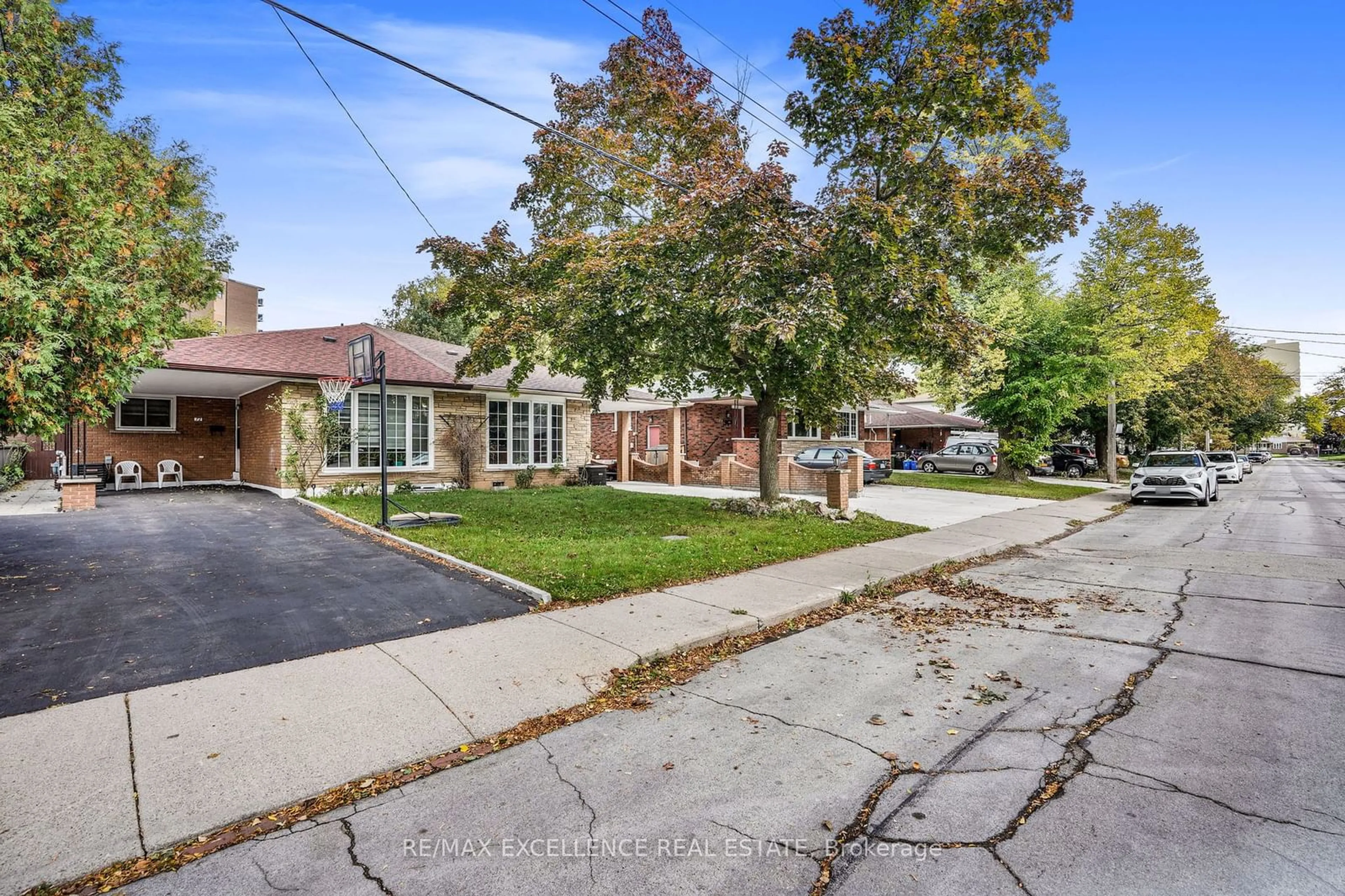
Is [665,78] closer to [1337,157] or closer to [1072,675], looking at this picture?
[1072,675]

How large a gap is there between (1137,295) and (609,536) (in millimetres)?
23230

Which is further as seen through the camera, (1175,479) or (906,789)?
(1175,479)

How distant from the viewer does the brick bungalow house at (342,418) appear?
14820 mm

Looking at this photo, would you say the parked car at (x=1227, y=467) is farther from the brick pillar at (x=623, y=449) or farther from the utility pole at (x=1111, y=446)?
the brick pillar at (x=623, y=449)

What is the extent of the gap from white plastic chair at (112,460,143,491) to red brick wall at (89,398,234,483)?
0.47ft

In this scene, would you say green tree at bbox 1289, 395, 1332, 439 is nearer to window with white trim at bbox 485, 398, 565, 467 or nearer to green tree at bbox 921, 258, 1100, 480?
green tree at bbox 921, 258, 1100, 480

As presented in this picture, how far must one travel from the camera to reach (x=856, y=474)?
19203 mm

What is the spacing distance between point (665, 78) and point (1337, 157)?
1820cm

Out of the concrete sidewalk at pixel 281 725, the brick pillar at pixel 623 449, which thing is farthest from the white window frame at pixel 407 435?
the concrete sidewalk at pixel 281 725

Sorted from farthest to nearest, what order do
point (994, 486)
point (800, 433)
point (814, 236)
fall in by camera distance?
point (800, 433)
point (994, 486)
point (814, 236)

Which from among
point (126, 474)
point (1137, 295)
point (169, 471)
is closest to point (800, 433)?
point (1137, 295)

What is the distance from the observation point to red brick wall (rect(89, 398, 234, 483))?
16.3 m

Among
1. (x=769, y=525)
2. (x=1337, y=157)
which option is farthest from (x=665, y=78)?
(x=1337, y=157)

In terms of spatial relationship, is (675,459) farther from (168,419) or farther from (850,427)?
(168,419)
